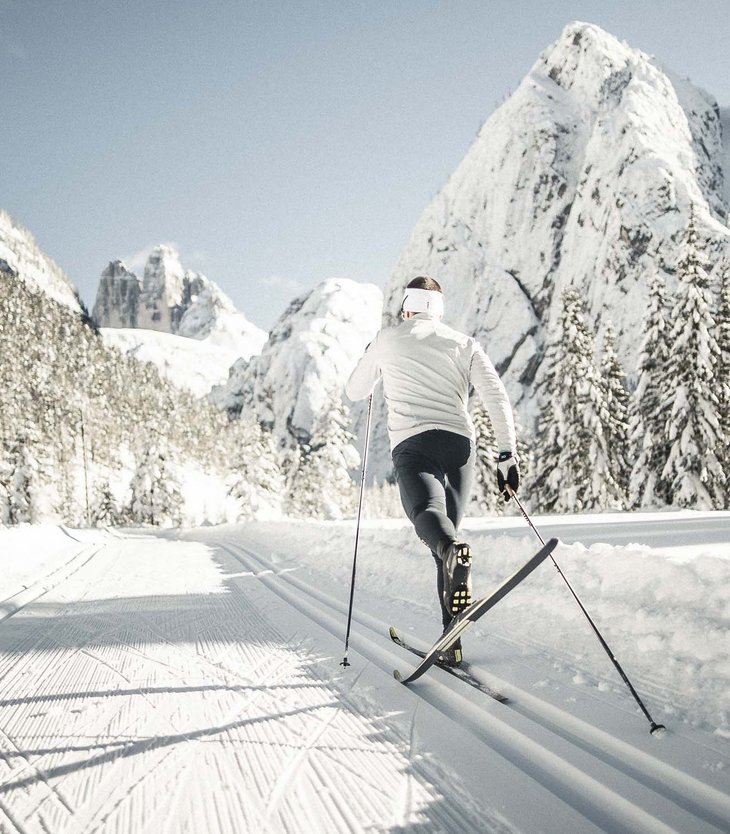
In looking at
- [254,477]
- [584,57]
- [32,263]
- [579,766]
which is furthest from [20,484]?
[32,263]

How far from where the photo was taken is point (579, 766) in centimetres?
186

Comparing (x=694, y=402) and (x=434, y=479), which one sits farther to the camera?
(x=694, y=402)

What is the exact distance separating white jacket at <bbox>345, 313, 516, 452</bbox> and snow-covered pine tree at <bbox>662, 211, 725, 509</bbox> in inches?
885

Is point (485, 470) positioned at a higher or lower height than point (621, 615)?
higher

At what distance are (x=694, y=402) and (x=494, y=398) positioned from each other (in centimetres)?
2302

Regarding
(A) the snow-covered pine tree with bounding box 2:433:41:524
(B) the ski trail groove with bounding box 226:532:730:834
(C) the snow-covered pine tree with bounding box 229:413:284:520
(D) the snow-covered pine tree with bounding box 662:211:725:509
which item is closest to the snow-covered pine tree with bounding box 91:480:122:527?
(A) the snow-covered pine tree with bounding box 2:433:41:524

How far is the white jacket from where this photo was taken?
313cm

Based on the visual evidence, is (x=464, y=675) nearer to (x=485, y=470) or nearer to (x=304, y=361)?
(x=485, y=470)

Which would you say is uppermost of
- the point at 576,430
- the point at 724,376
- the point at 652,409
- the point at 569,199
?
the point at 569,199

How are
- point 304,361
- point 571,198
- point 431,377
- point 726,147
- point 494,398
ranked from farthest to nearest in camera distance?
1. point 304,361
2. point 726,147
3. point 571,198
4. point 431,377
5. point 494,398

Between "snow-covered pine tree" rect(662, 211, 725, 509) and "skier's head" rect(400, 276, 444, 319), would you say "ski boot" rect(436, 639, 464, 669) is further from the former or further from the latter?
"snow-covered pine tree" rect(662, 211, 725, 509)

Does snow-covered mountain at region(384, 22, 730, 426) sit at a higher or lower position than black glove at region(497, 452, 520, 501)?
higher

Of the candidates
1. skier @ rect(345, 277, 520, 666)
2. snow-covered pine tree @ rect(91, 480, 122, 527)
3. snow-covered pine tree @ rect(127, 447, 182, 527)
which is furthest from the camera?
snow-covered pine tree @ rect(91, 480, 122, 527)

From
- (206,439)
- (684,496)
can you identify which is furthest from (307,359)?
(684,496)
